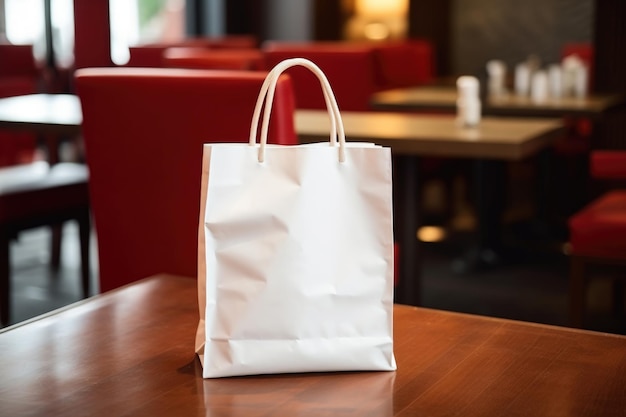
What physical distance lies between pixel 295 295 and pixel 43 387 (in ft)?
0.87

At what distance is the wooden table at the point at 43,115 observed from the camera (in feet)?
9.66

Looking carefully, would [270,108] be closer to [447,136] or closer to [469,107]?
[447,136]

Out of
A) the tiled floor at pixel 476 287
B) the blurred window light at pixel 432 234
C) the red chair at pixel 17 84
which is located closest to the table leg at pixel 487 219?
the tiled floor at pixel 476 287

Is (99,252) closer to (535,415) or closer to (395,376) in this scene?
(395,376)

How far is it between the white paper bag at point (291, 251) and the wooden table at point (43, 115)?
5.67 ft

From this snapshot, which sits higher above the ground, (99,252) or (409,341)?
(409,341)

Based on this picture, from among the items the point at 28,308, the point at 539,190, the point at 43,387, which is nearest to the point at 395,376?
the point at 43,387

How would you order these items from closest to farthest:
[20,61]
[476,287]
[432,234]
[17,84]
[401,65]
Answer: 1. [476,287]
2. [432,234]
3. [17,84]
4. [401,65]
5. [20,61]

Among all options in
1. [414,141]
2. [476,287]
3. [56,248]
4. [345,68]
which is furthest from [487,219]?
[56,248]

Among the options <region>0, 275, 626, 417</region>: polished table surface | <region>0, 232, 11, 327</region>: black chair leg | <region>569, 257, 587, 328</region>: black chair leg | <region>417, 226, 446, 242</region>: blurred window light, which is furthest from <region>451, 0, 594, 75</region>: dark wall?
<region>0, 275, 626, 417</region>: polished table surface

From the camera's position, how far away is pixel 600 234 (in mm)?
2701

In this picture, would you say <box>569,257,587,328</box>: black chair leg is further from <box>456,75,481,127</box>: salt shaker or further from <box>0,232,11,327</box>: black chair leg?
<box>0,232,11,327</box>: black chair leg

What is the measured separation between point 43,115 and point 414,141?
1.24 metres

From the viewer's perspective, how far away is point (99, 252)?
2.11 metres
